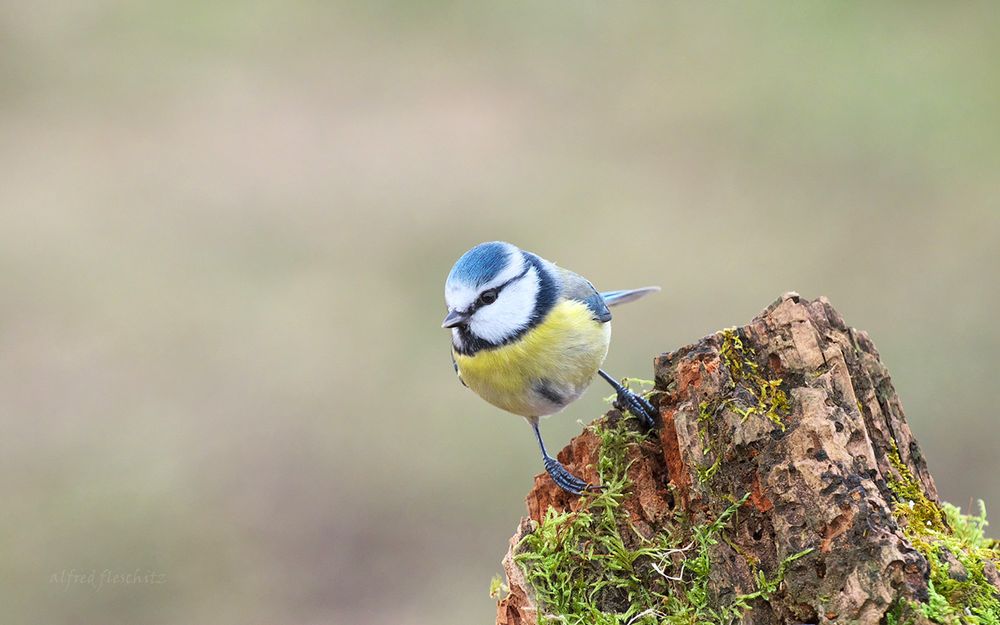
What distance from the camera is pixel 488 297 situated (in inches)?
131

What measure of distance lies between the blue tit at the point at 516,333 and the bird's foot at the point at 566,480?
350 millimetres

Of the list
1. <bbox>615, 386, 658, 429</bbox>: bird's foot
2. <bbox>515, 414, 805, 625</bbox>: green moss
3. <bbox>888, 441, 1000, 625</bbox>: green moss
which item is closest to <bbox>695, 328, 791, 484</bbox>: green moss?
<bbox>515, 414, 805, 625</bbox>: green moss

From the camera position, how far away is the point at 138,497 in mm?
6000

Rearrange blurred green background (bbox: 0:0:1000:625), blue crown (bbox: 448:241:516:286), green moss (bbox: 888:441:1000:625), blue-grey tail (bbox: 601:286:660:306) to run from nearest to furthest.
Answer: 1. green moss (bbox: 888:441:1000:625)
2. blue crown (bbox: 448:241:516:286)
3. blue-grey tail (bbox: 601:286:660:306)
4. blurred green background (bbox: 0:0:1000:625)

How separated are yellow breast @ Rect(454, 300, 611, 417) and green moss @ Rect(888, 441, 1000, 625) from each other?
1.12 meters

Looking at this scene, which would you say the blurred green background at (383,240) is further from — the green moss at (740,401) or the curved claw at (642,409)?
the green moss at (740,401)

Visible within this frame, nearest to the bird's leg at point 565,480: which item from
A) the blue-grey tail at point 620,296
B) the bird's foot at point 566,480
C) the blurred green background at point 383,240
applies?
the bird's foot at point 566,480

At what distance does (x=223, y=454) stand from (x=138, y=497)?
59 centimetres

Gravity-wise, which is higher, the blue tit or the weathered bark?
the blue tit

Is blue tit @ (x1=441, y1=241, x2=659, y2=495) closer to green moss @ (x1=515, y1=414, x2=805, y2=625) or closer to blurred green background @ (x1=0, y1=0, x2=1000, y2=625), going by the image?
green moss @ (x1=515, y1=414, x2=805, y2=625)

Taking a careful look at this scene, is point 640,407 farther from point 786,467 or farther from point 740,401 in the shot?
point 786,467

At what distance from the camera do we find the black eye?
3.32 metres

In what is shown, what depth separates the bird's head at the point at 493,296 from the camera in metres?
3.27

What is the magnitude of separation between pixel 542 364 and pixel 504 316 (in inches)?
8.2
